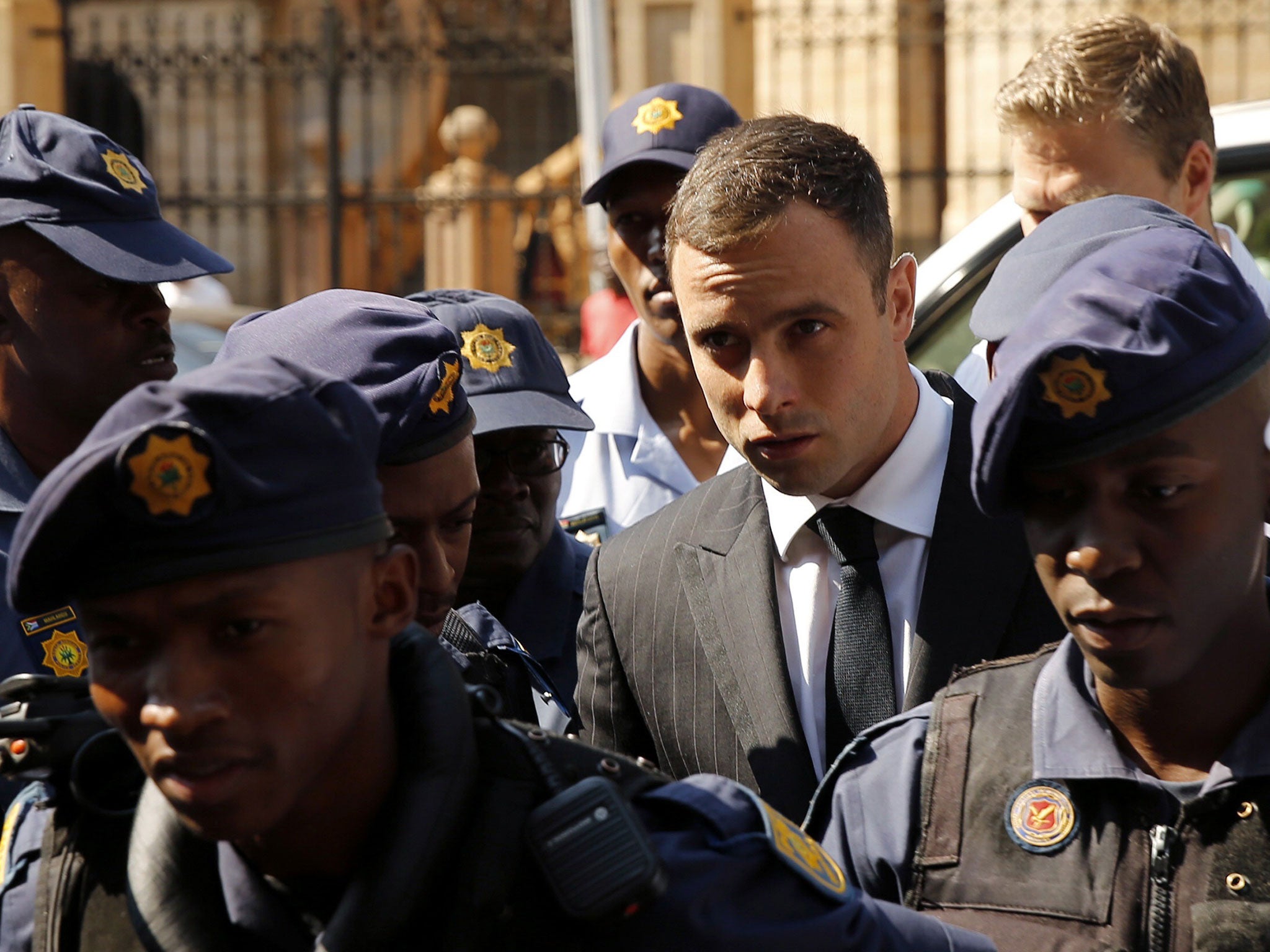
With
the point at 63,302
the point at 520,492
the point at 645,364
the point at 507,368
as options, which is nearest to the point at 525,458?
the point at 520,492

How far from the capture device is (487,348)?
3.41 metres

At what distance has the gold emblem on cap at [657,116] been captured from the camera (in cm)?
425

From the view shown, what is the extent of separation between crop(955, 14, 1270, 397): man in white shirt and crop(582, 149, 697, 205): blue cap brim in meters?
0.83

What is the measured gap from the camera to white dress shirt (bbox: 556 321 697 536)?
4.25 meters

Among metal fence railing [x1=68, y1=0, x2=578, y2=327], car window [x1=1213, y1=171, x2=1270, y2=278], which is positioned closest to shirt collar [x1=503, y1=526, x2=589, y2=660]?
car window [x1=1213, y1=171, x2=1270, y2=278]

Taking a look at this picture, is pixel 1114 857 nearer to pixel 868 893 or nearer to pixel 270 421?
pixel 868 893

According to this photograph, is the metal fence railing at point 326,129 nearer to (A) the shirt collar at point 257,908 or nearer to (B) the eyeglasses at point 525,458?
(B) the eyeglasses at point 525,458

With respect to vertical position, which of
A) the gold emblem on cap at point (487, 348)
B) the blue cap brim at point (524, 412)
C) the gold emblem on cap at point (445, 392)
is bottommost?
the blue cap brim at point (524, 412)

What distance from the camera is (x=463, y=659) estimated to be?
2.64 meters

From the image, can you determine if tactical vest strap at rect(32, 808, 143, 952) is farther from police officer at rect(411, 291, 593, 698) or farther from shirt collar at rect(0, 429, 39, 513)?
police officer at rect(411, 291, 593, 698)

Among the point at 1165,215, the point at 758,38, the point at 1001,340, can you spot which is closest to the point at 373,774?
the point at 1001,340

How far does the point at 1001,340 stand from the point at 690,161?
73.8 inches

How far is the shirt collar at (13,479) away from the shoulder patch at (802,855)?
1.57m

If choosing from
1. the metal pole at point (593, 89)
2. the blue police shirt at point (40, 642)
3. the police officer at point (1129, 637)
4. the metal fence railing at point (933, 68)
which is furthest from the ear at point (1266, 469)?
the metal fence railing at point (933, 68)
